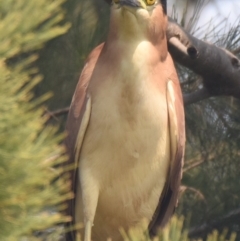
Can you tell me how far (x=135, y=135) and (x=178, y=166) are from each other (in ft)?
0.89

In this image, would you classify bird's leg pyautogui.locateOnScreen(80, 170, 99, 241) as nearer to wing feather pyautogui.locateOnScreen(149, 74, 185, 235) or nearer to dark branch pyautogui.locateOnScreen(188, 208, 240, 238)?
wing feather pyautogui.locateOnScreen(149, 74, 185, 235)

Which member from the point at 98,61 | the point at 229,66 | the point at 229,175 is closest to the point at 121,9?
the point at 98,61

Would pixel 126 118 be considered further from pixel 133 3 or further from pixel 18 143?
pixel 18 143

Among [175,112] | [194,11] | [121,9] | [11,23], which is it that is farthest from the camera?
[194,11]

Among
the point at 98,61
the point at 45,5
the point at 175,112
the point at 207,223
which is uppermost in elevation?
the point at 45,5

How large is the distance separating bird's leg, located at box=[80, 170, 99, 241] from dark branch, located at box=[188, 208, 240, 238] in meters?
0.44

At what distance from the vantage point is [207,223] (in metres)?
3.31

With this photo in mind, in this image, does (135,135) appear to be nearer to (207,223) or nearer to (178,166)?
(178,166)

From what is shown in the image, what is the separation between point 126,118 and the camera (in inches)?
114

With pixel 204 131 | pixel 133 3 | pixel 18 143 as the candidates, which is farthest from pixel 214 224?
pixel 18 143

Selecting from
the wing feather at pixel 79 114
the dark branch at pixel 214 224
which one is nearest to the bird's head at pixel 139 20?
the wing feather at pixel 79 114

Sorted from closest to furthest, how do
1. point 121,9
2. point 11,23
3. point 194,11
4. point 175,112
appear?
point 11,23, point 121,9, point 175,112, point 194,11

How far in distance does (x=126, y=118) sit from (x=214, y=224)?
708 mm

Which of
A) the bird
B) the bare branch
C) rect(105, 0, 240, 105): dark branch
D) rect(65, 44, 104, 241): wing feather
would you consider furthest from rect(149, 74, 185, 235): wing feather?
the bare branch
